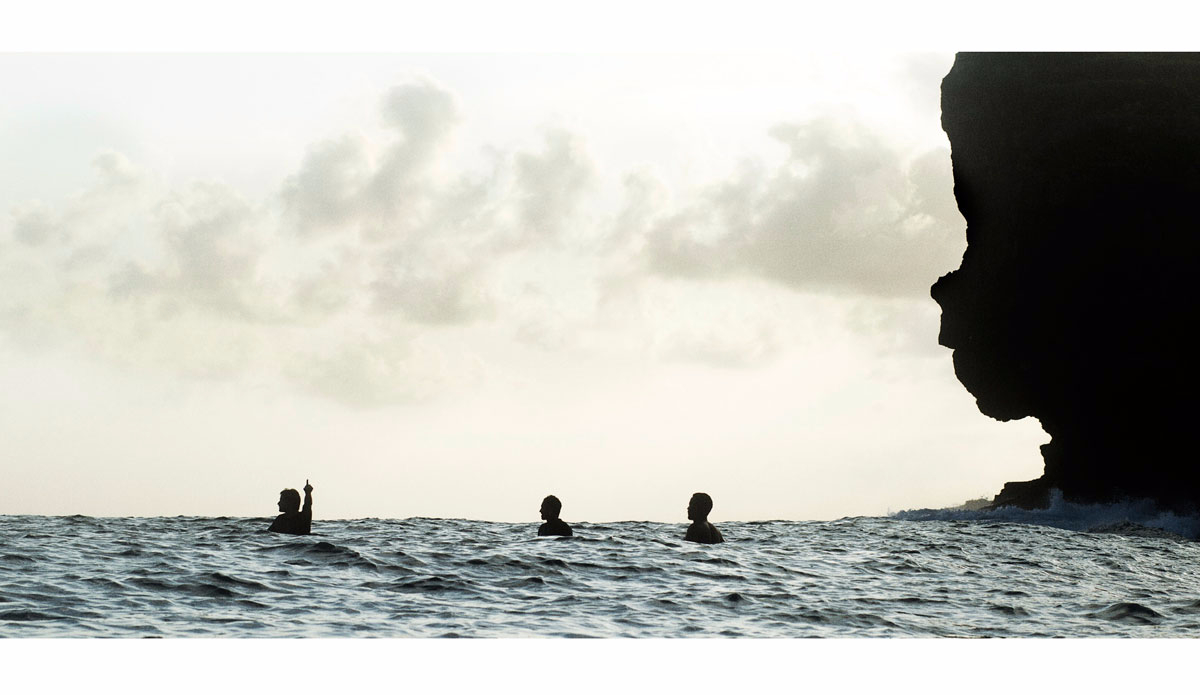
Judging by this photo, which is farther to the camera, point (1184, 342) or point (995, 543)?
point (1184, 342)

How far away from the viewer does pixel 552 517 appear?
2417 centimetres

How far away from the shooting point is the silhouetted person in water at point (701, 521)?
2300cm

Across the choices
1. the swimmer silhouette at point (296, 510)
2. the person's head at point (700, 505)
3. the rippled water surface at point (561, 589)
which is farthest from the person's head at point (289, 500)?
the person's head at point (700, 505)

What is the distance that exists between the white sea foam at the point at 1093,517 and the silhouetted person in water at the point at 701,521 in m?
17.5

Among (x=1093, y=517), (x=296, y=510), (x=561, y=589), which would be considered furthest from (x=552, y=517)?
(x=1093, y=517)

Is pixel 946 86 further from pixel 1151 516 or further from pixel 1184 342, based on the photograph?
pixel 1151 516

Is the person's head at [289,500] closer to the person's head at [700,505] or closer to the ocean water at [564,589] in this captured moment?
the ocean water at [564,589]

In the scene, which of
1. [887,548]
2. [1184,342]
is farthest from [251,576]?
[1184,342]

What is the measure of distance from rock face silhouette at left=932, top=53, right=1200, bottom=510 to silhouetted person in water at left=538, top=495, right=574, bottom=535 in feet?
64.5

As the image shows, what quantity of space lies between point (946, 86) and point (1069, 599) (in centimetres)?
2658

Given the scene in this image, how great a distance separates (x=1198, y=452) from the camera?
33469mm

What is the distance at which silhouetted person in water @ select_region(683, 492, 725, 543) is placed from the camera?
75.5 feet

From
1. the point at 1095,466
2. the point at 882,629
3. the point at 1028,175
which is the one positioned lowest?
the point at 882,629

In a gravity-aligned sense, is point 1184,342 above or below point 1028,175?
below
